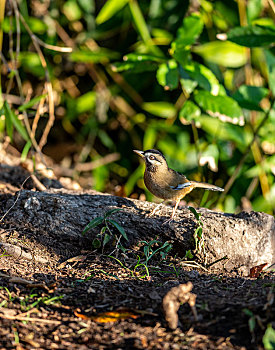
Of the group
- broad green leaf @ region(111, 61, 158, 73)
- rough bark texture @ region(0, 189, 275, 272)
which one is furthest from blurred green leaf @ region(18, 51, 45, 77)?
rough bark texture @ region(0, 189, 275, 272)

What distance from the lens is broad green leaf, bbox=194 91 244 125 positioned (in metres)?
4.96

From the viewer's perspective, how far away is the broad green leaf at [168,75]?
504cm

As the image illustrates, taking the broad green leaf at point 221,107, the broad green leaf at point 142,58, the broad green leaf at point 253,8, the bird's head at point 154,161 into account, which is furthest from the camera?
the broad green leaf at point 253,8

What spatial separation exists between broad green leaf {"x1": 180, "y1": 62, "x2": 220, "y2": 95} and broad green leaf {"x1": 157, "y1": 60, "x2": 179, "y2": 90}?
11 centimetres

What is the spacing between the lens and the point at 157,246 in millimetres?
3588

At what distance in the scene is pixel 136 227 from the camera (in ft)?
12.0

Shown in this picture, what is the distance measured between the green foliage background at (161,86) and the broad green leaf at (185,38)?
1cm

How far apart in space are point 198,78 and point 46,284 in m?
2.91

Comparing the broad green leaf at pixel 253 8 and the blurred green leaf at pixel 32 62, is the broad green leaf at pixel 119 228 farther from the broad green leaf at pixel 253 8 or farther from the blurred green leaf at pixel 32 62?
the blurred green leaf at pixel 32 62

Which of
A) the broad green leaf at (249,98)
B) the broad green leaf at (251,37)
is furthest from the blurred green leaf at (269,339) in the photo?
the broad green leaf at (249,98)

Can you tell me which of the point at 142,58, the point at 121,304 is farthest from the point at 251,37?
the point at 121,304

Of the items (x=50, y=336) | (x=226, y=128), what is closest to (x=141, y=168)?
(x=226, y=128)

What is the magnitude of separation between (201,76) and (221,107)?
1.26 ft

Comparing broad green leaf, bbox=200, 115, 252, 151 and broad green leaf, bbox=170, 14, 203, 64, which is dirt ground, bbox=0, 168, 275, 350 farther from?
broad green leaf, bbox=200, 115, 252, 151
